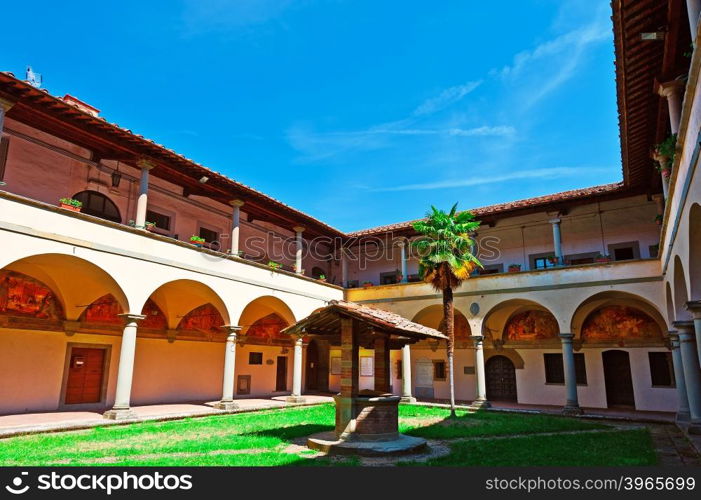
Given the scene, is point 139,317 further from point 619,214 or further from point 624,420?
point 619,214

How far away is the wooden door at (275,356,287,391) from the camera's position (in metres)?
23.1

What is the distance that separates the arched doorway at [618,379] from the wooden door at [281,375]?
14.3 m

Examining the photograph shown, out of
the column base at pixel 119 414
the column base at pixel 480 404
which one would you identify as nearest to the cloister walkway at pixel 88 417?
the column base at pixel 119 414

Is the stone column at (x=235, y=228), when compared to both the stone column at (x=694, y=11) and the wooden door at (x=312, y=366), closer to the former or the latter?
the wooden door at (x=312, y=366)

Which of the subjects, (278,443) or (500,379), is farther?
(500,379)

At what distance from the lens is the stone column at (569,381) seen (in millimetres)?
16141

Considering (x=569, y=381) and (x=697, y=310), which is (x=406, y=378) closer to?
(x=569, y=381)

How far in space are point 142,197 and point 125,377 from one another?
5.20 m

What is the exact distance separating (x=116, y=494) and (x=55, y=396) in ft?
38.5

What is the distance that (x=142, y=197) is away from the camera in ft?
46.1

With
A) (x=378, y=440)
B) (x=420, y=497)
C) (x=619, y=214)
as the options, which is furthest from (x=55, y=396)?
(x=619, y=214)

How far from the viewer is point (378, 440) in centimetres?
913

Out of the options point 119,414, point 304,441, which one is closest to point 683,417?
point 304,441

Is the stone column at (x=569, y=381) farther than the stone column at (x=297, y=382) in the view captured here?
No
